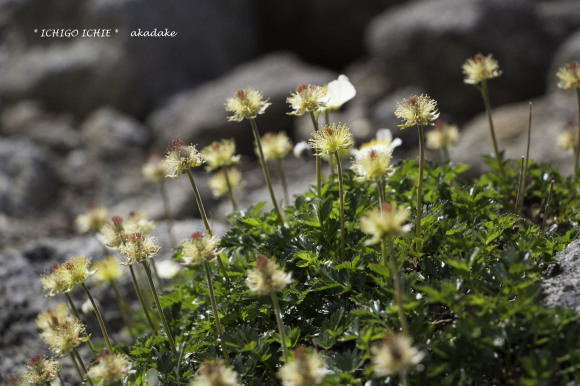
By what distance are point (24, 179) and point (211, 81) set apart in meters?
3.92

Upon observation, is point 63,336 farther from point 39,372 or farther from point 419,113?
point 419,113

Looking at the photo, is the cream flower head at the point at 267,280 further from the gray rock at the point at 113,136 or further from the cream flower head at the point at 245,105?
the gray rock at the point at 113,136

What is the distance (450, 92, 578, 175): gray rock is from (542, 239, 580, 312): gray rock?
9.38 feet

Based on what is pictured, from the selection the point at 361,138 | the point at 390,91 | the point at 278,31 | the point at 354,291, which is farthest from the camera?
the point at 278,31

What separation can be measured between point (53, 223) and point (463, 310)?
6429mm

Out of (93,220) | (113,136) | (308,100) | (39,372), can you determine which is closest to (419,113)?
(308,100)

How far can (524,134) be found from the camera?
18.5 ft

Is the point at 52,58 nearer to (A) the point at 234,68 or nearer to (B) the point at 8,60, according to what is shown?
(B) the point at 8,60

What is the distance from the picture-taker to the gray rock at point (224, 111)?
27.3 ft

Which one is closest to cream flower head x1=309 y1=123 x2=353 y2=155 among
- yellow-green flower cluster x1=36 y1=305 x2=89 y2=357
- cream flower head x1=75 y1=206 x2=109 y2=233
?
yellow-green flower cluster x1=36 y1=305 x2=89 y2=357

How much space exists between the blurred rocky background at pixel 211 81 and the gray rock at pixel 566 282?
307cm

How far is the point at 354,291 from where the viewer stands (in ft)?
7.22

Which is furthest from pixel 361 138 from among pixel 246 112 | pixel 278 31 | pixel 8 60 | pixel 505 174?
pixel 8 60

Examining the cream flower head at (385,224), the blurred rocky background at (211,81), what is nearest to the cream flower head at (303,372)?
the cream flower head at (385,224)
